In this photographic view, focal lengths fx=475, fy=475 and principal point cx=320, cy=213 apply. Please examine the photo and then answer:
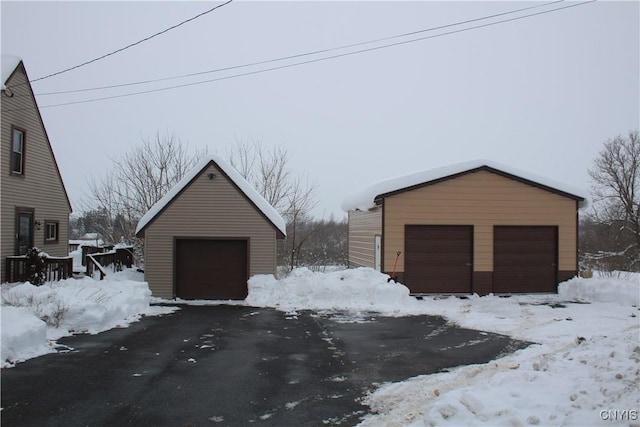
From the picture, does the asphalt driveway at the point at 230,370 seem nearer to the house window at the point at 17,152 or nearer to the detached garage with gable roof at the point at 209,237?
the detached garage with gable roof at the point at 209,237

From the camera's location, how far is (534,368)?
6469 mm

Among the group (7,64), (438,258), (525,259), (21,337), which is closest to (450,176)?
(438,258)

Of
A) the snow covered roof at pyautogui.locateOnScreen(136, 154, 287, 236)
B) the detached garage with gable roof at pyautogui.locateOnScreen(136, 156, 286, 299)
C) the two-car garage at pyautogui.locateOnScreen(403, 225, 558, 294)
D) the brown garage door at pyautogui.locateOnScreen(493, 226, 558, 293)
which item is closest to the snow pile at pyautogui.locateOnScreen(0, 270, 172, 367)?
the detached garage with gable roof at pyautogui.locateOnScreen(136, 156, 286, 299)

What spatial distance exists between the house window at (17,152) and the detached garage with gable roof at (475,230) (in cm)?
1297

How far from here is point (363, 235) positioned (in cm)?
2019

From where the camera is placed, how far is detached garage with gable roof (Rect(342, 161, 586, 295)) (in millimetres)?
16812

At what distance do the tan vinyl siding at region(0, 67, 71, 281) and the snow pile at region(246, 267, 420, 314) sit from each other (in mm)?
9077

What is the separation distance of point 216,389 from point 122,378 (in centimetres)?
160

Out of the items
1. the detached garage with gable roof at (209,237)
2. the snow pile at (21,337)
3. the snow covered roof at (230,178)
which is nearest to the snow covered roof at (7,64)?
the snow covered roof at (230,178)

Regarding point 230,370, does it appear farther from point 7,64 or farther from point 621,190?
point 621,190

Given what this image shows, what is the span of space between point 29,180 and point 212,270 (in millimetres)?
8246

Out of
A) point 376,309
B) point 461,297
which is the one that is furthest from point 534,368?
point 461,297

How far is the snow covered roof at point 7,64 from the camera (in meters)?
16.9

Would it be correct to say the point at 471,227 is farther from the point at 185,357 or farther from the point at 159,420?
the point at 159,420
